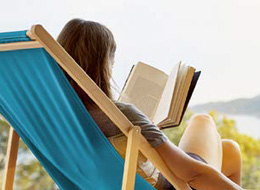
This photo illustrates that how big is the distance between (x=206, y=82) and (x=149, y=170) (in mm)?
2595

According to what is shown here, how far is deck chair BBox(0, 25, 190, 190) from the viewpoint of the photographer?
4.94 ft

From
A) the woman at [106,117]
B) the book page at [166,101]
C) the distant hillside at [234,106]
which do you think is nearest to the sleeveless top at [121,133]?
the woman at [106,117]

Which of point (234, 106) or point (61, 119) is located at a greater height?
point (61, 119)

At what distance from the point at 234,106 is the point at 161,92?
2.15 meters

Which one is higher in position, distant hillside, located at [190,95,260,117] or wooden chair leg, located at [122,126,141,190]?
wooden chair leg, located at [122,126,141,190]

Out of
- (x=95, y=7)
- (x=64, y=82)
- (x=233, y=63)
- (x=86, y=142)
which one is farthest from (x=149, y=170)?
(x=233, y=63)

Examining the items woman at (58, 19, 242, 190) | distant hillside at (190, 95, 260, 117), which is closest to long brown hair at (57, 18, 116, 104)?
woman at (58, 19, 242, 190)

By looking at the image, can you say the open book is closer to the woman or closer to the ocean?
the woman

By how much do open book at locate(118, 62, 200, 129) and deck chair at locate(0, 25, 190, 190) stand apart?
387mm

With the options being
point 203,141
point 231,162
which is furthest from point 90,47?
point 231,162

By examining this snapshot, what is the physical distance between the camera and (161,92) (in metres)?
2.42

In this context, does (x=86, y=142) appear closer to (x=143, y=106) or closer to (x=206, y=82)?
(x=143, y=106)

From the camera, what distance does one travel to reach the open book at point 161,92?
6.63ft

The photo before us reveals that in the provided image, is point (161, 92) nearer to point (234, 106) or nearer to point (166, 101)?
point (166, 101)
